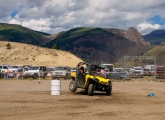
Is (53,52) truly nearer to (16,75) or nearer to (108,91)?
(16,75)

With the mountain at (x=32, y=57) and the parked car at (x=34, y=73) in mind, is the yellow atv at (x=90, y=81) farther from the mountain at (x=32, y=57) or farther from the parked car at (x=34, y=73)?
the mountain at (x=32, y=57)

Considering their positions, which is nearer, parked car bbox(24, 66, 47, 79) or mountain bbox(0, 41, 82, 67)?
parked car bbox(24, 66, 47, 79)

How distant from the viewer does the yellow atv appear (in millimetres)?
19656

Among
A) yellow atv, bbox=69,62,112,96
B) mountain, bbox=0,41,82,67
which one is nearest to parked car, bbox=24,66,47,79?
yellow atv, bbox=69,62,112,96

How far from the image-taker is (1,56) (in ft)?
372

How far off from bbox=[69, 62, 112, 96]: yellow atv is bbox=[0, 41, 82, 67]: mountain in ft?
283

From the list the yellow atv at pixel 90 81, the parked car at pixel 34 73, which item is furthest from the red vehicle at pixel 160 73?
the yellow atv at pixel 90 81

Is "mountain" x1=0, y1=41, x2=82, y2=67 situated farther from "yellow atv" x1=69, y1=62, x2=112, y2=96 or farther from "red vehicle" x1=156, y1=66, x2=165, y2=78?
"yellow atv" x1=69, y1=62, x2=112, y2=96

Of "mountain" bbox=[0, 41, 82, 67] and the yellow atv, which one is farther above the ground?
"mountain" bbox=[0, 41, 82, 67]

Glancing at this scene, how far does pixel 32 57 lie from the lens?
111875 mm

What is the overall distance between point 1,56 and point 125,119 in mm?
106535

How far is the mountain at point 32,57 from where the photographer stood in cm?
10850

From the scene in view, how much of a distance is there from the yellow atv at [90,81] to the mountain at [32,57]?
86222mm

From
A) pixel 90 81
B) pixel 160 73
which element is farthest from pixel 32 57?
pixel 90 81
